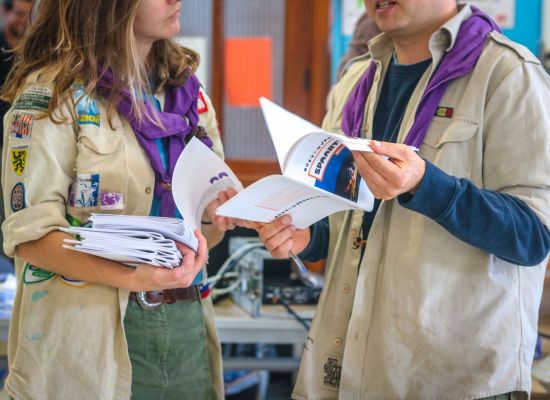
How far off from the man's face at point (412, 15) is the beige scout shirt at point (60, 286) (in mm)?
620

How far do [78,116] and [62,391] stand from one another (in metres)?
0.55

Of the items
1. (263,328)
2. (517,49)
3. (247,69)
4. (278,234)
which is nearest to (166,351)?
(278,234)

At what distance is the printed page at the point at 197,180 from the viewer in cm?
130

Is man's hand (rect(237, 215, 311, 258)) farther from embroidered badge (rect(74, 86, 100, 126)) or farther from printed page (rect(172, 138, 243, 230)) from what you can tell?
embroidered badge (rect(74, 86, 100, 126))

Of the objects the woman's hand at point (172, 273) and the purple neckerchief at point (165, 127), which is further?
the purple neckerchief at point (165, 127)

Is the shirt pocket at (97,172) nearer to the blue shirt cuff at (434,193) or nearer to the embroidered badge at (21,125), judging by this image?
the embroidered badge at (21,125)

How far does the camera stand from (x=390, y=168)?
1.08m

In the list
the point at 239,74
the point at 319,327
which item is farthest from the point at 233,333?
the point at 239,74

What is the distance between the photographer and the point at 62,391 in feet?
4.35

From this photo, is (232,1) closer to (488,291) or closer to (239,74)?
(239,74)

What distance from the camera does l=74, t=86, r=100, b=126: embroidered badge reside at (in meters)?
1.34

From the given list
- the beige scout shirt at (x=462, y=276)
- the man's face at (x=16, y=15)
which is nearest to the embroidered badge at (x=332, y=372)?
the beige scout shirt at (x=462, y=276)

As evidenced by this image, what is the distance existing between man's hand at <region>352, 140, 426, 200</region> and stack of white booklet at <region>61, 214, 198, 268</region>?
1.12 ft

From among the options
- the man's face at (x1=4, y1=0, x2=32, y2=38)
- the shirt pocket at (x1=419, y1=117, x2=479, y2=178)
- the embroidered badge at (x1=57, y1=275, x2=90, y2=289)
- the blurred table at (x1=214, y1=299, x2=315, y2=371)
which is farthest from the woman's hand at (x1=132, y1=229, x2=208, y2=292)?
the man's face at (x1=4, y1=0, x2=32, y2=38)
